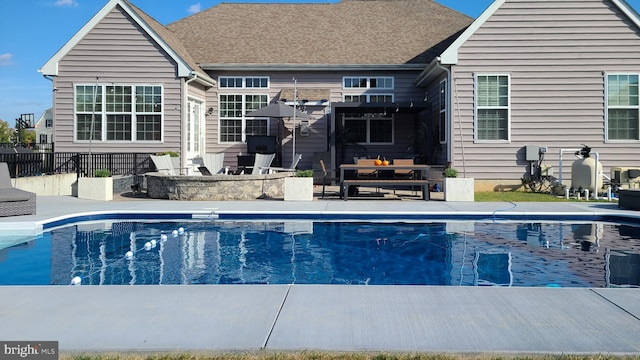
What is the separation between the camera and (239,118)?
60.1 feet

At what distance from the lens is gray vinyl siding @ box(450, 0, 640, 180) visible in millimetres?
14531

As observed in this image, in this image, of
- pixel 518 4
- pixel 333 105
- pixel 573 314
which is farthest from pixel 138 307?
pixel 518 4

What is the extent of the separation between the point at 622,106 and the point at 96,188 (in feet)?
46.1

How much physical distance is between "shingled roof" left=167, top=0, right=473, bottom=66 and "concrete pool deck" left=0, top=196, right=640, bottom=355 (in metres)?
13.9

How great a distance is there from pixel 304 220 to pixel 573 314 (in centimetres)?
670

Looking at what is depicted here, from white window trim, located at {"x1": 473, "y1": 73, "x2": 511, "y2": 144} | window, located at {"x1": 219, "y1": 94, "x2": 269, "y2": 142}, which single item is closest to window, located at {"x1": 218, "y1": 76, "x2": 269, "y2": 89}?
window, located at {"x1": 219, "y1": 94, "x2": 269, "y2": 142}

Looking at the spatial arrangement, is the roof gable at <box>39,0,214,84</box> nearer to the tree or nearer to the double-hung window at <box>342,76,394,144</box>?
the double-hung window at <box>342,76,394,144</box>

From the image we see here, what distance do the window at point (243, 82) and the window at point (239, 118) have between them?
0.30 m

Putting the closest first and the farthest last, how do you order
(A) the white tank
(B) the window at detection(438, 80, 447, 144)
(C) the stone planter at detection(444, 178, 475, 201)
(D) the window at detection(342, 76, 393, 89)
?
(C) the stone planter at detection(444, 178, 475, 201), (A) the white tank, (B) the window at detection(438, 80, 447, 144), (D) the window at detection(342, 76, 393, 89)

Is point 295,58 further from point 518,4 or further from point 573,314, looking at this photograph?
point 573,314

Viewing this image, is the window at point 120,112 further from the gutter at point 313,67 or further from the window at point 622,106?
the window at point 622,106

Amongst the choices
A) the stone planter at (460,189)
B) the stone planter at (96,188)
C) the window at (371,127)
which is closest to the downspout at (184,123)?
the stone planter at (96,188)

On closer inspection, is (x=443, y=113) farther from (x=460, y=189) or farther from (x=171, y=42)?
(x=171, y=42)

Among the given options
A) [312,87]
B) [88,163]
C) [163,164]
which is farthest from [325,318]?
[312,87]
